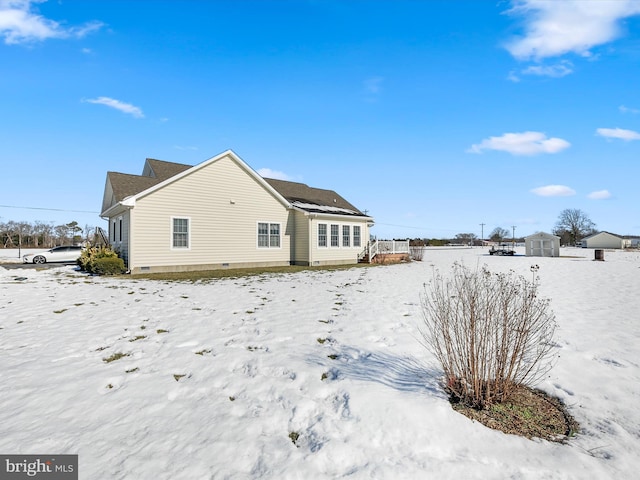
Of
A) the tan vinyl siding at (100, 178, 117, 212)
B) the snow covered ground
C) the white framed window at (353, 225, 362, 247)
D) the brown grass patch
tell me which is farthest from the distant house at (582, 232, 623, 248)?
the tan vinyl siding at (100, 178, 117, 212)

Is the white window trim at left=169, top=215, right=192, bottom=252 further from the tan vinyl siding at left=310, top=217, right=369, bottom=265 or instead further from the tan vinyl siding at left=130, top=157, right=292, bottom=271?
the tan vinyl siding at left=310, top=217, right=369, bottom=265

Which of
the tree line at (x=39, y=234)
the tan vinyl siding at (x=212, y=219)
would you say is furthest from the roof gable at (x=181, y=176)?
the tree line at (x=39, y=234)

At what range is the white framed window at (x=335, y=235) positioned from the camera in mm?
21827

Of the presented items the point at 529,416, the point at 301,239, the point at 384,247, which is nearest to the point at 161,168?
the point at 301,239

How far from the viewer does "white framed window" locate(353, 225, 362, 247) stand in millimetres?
23319

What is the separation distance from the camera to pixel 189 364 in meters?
4.46

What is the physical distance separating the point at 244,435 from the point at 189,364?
1942mm

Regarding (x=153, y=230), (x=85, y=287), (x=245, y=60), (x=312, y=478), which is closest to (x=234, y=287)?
(x=85, y=287)

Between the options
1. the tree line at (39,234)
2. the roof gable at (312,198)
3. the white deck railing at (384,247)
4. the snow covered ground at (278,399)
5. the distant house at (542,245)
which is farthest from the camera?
the tree line at (39,234)

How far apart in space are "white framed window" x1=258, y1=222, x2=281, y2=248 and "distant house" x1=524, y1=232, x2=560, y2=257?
30.8m

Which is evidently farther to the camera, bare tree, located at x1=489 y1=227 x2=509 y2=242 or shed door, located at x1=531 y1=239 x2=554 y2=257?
bare tree, located at x1=489 y1=227 x2=509 y2=242

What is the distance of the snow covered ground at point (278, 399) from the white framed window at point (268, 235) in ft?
40.2

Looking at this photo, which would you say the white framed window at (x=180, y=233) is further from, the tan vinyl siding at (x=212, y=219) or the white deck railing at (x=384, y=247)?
the white deck railing at (x=384, y=247)

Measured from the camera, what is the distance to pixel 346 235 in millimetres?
22719
